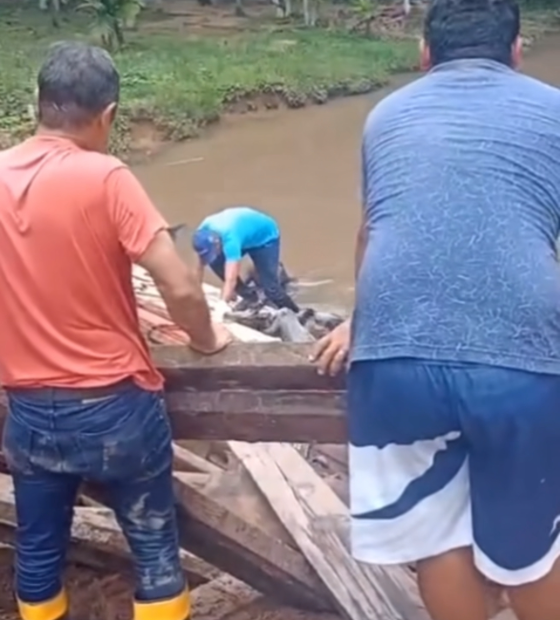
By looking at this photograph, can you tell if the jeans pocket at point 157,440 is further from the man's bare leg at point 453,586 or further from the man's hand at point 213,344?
the man's bare leg at point 453,586

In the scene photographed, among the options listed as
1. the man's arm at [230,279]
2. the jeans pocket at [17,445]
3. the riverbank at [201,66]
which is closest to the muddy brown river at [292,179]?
the riverbank at [201,66]

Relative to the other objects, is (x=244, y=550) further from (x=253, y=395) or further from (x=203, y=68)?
(x=203, y=68)

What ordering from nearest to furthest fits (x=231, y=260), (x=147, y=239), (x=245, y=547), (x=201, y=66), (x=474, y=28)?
(x=474, y=28) < (x=147, y=239) < (x=245, y=547) < (x=231, y=260) < (x=201, y=66)

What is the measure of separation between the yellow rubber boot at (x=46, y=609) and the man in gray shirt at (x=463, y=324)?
33.8 inches

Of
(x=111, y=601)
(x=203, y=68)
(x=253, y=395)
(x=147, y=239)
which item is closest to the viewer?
(x=147, y=239)

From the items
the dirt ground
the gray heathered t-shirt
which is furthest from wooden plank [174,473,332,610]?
the gray heathered t-shirt

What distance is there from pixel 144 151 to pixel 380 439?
15554 mm

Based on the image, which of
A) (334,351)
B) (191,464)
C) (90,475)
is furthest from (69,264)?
(191,464)

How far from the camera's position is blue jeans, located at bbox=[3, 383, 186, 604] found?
2936 millimetres

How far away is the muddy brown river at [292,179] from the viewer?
1283 centimetres

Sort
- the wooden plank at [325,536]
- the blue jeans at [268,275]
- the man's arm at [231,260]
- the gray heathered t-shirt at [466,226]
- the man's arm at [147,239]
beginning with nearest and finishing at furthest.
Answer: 1. the gray heathered t-shirt at [466,226]
2. the man's arm at [147,239]
3. the wooden plank at [325,536]
4. the man's arm at [231,260]
5. the blue jeans at [268,275]

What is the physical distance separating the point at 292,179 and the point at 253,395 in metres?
13.8

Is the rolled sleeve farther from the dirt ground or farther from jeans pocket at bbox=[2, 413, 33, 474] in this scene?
the dirt ground

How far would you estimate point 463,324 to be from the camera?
247cm
